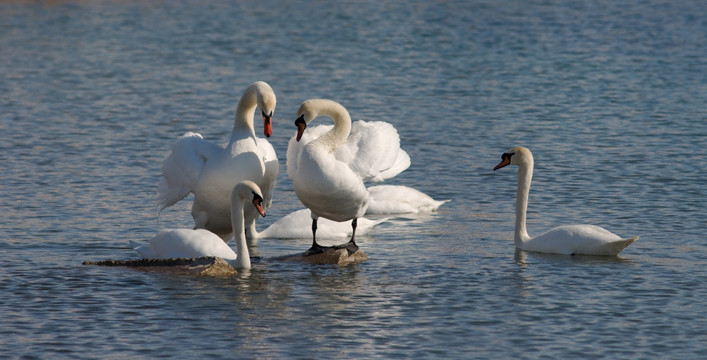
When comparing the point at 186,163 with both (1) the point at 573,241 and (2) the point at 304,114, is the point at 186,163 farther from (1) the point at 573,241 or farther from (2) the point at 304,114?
(1) the point at 573,241

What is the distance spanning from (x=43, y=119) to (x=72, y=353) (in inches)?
480

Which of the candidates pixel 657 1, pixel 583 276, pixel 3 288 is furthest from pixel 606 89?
pixel 657 1

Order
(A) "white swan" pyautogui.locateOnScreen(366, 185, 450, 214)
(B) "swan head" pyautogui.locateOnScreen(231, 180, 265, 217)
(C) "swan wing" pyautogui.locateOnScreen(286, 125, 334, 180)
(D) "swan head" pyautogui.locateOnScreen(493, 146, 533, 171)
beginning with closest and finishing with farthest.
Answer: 1. (B) "swan head" pyautogui.locateOnScreen(231, 180, 265, 217)
2. (C) "swan wing" pyautogui.locateOnScreen(286, 125, 334, 180)
3. (D) "swan head" pyautogui.locateOnScreen(493, 146, 533, 171)
4. (A) "white swan" pyautogui.locateOnScreen(366, 185, 450, 214)

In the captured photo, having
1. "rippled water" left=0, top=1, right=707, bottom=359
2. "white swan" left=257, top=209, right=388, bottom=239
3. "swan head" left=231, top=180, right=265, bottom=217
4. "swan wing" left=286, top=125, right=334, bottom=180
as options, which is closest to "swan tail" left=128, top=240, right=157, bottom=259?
"rippled water" left=0, top=1, right=707, bottom=359

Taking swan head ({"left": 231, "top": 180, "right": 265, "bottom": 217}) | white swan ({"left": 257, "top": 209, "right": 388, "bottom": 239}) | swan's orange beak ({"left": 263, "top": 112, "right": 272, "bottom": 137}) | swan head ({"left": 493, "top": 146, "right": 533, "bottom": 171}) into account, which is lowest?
white swan ({"left": 257, "top": 209, "right": 388, "bottom": 239})

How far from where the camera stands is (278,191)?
585 inches

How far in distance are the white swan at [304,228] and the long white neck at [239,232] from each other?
1.62 meters

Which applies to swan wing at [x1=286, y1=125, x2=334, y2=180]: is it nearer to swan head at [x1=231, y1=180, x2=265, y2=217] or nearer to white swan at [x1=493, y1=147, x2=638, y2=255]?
swan head at [x1=231, y1=180, x2=265, y2=217]

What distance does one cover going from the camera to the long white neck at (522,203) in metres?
11.6

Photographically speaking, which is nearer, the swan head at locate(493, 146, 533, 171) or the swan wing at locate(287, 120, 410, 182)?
the swan wing at locate(287, 120, 410, 182)

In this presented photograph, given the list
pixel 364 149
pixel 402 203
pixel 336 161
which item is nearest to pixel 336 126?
pixel 336 161

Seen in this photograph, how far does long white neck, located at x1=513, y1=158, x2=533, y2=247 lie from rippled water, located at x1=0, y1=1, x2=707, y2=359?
0.72 feet

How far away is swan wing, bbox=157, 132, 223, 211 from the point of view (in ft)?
37.1

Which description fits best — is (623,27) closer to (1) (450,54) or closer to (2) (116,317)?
(1) (450,54)
